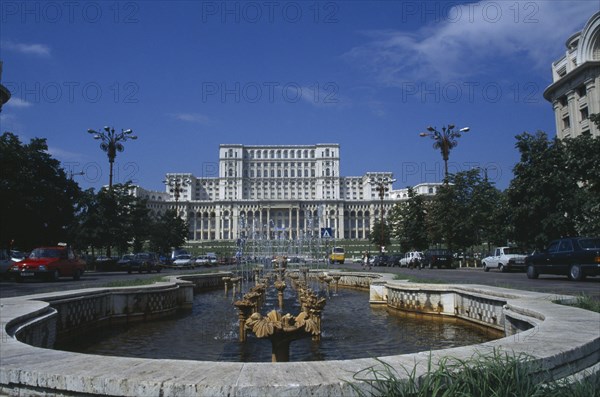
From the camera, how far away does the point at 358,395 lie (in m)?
2.87

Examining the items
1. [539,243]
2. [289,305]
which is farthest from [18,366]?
[539,243]

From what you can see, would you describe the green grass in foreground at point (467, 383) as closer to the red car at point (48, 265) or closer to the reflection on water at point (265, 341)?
the reflection on water at point (265, 341)

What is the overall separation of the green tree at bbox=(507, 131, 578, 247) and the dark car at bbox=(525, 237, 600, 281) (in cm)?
807

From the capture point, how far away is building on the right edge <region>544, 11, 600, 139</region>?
41.4 m

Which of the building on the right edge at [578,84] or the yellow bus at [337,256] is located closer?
the building on the right edge at [578,84]

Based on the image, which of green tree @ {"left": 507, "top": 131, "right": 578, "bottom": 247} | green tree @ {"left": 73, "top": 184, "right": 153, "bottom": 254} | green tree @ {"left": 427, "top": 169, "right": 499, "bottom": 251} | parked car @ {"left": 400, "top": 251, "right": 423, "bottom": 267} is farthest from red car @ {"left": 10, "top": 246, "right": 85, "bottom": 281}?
green tree @ {"left": 427, "top": 169, "right": 499, "bottom": 251}

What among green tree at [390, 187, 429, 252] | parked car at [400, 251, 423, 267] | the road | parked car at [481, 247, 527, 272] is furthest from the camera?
green tree at [390, 187, 429, 252]

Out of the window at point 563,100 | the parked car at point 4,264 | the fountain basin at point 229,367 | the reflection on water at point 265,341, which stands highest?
the window at point 563,100

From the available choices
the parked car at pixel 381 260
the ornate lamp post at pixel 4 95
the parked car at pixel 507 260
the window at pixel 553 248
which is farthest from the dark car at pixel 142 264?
the window at pixel 553 248

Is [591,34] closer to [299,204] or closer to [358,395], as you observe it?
[358,395]

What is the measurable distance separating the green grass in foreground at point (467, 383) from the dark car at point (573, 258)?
1763 centimetres

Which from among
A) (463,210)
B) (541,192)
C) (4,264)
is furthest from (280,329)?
(463,210)

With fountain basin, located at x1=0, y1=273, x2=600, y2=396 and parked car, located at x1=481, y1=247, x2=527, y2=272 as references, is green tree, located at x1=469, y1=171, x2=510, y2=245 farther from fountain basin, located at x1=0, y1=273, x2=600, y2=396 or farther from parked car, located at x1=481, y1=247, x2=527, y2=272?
fountain basin, located at x1=0, y1=273, x2=600, y2=396

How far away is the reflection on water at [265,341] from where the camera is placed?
6.93 meters
